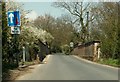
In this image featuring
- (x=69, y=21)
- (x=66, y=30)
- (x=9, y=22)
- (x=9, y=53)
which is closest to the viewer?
(x=9, y=22)

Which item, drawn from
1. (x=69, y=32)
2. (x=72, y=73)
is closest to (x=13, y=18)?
(x=72, y=73)

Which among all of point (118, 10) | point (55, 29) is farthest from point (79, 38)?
point (118, 10)

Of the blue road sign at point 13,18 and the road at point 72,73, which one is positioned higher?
the blue road sign at point 13,18

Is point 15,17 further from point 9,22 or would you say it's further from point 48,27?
point 48,27

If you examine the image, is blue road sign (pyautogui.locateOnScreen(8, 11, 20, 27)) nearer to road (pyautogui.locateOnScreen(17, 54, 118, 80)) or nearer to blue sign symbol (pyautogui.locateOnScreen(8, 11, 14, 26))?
blue sign symbol (pyautogui.locateOnScreen(8, 11, 14, 26))

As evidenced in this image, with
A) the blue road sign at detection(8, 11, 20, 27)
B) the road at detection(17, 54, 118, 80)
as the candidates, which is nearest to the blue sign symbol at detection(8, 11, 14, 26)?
the blue road sign at detection(8, 11, 20, 27)

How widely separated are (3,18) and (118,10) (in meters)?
20.7

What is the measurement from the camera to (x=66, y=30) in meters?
89.8

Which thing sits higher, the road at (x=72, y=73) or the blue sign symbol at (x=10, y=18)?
the blue sign symbol at (x=10, y=18)

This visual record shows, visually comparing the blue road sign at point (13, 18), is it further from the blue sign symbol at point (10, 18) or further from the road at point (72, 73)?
the road at point (72, 73)

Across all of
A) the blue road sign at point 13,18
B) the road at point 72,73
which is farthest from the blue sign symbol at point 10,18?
the road at point 72,73

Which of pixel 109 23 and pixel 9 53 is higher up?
pixel 109 23

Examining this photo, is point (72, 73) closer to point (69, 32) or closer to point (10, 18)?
point (10, 18)

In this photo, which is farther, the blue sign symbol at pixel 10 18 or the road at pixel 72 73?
the blue sign symbol at pixel 10 18
